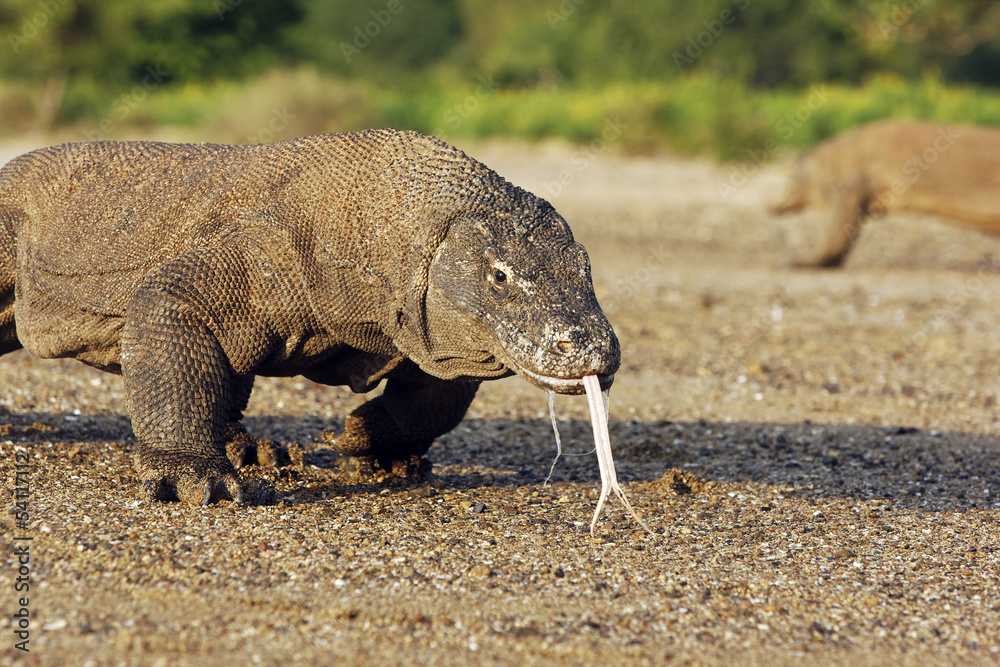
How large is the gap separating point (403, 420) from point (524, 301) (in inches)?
52.8

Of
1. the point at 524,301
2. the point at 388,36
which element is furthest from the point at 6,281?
the point at 388,36

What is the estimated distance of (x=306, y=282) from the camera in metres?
4.14

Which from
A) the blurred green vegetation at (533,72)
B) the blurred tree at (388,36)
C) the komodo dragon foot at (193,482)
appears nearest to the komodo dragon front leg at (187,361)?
the komodo dragon foot at (193,482)

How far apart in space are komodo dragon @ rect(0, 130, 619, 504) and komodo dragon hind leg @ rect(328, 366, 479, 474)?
0.89 ft

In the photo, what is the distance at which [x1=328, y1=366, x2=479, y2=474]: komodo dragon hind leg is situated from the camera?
16.0 feet

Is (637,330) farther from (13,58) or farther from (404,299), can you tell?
(13,58)

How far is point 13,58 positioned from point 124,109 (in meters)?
5.38

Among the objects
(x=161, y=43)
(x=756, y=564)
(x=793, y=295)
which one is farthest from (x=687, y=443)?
(x=161, y=43)

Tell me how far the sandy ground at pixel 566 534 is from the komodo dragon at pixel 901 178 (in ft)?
15.6

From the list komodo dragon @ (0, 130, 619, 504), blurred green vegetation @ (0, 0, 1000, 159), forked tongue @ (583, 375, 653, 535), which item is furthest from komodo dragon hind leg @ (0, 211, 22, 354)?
blurred green vegetation @ (0, 0, 1000, 159)

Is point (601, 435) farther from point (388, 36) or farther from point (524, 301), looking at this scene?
point (388, 36)

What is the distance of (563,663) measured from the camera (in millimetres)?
3166

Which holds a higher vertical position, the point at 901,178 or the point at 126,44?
the point at 126,44

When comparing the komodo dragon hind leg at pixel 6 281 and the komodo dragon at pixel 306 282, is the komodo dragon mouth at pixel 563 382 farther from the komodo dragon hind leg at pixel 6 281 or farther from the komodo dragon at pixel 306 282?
the komodo dragon hind leg at pixel 6 281
